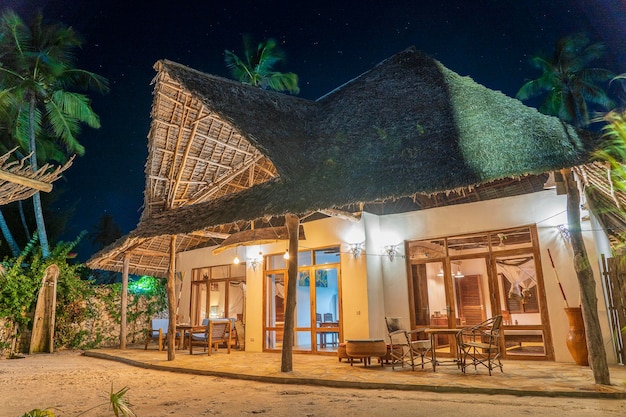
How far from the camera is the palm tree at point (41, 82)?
15875mm

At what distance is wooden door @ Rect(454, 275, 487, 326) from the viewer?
1058cm

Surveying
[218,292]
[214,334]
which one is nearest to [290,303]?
[214,334]

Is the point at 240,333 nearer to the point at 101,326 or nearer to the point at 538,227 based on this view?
the point at 101,326

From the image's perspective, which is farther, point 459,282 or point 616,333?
point 459,282

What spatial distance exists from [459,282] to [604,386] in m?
5.69

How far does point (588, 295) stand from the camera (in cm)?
573

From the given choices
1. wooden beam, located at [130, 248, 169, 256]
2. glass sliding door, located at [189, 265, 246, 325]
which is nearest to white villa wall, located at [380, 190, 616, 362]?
glass sliding door, located at [189, 265, 246, 325]

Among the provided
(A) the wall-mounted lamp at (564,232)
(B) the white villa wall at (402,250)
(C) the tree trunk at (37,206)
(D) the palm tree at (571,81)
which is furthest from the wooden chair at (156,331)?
(D) the palm tree at (571,81)

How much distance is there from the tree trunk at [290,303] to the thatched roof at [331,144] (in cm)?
49

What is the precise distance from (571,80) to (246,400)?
23.0 metres

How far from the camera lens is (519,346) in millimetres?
9320

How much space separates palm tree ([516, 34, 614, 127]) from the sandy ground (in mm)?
20178

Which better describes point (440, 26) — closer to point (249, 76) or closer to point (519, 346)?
point (249, 76)

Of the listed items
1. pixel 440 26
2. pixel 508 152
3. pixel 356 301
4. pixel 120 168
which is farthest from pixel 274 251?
pixel 120 168
